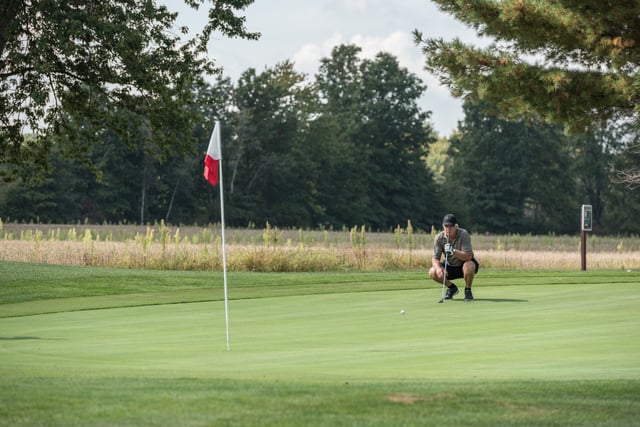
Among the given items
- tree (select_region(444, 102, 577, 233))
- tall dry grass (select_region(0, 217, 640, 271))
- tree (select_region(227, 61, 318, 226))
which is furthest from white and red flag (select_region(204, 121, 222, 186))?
tree (select_region(444, 102, 577, 233))

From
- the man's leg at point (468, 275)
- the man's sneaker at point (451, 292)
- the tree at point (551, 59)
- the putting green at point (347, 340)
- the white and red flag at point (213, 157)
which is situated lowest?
the putting green at point (347, 340)

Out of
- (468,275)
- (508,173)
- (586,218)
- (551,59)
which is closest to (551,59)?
(551,59)

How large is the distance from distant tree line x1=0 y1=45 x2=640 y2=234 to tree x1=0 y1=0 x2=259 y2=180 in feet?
157

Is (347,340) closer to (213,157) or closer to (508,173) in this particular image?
(213,157)

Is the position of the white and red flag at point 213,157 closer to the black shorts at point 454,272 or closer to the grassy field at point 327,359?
the grassy field at point 327,359

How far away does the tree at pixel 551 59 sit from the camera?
1506 centimetres

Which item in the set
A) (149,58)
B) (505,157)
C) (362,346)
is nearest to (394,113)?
(505,157)

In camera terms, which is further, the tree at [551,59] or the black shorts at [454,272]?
the black shorts at [454,272]

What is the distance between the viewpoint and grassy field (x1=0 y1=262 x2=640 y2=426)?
7535mm

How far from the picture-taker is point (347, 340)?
43.4ft

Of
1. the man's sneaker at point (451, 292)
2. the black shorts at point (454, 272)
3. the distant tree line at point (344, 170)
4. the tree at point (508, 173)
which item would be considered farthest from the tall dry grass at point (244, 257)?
the tree at point (508, 173)

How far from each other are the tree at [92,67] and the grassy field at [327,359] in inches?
234

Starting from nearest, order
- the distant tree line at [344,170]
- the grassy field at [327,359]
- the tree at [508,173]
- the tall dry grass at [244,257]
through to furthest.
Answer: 1. the grassy field at [327,359]
2. the tall dry grass at [244,257]
3. the distant tree line at [344,170]
4. the tree at [508,173]

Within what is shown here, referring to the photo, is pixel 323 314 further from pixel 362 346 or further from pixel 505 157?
pixel 505 157
